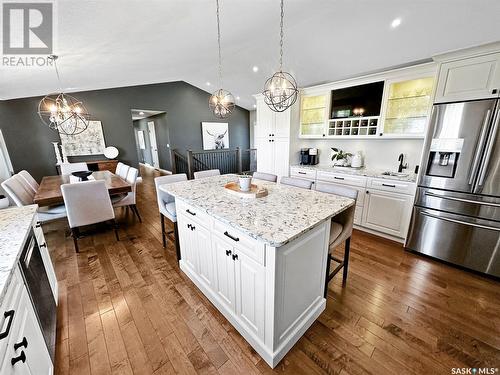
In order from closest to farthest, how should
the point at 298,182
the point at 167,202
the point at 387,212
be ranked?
the point at 298,182 → the point at 167,202 → the point at 387,212

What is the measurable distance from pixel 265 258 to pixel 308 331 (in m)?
0.87

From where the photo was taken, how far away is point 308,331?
62.4 inches

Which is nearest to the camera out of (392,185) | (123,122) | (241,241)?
(241,241)

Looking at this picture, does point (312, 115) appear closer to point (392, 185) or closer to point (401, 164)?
point (401, 164)

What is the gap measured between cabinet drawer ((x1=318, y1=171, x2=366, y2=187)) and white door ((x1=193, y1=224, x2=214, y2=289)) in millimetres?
2372

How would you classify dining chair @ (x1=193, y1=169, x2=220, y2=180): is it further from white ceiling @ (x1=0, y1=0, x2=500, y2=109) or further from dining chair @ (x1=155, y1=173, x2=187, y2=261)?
white ceiling @ (x1=0, y1=0, x2=500, y2=109)

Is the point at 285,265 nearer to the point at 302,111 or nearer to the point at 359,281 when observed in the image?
the point at 359,281

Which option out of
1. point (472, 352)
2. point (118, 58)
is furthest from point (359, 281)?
point (118, 58)

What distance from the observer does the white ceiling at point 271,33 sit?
1867mm

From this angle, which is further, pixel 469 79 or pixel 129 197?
pixel 129 197

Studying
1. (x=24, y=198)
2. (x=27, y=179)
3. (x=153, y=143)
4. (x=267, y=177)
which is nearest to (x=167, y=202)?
(x=267, y=177)

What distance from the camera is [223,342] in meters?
1.51

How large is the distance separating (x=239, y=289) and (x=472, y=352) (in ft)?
5.45

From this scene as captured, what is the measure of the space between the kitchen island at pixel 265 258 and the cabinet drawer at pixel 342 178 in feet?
4.73
